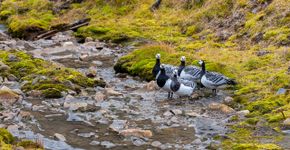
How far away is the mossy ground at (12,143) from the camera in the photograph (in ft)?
Answer: 35.7

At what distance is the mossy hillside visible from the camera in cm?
1794

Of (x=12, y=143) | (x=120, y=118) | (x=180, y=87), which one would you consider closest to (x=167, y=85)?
(x=180, y=87)

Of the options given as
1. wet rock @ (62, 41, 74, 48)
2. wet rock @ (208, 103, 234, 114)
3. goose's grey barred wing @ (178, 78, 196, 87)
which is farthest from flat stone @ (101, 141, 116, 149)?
wet rock @ (62, 41, 74, 48)

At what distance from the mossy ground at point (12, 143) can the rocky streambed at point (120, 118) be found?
78 centimetres

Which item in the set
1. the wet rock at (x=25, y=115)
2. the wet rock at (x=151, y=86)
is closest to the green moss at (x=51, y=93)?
the wet rock at (x=25, y=115)

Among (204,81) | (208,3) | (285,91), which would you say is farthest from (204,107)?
(208,3)

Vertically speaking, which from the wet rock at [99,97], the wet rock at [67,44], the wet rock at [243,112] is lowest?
the wet rock at [67,44]

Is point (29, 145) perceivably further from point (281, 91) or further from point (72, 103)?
point (281, 91)

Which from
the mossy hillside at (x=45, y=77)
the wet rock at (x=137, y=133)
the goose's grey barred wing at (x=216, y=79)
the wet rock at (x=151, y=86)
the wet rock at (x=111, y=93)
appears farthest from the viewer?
the wet rock at (x=151, y=86)

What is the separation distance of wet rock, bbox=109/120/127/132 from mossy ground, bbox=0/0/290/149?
9.58 ft

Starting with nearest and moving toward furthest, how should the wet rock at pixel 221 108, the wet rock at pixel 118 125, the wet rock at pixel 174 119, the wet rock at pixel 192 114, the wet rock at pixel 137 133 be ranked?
the wet rock at pixel 137 133, the wet rock at pixel 118 125, the wet rock at pixel 174 119, the wet rock at pixel 192 114, the wet rock at pixel 221 108

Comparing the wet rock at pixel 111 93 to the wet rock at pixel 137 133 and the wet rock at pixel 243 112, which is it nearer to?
the wet rock at pixel 243 112

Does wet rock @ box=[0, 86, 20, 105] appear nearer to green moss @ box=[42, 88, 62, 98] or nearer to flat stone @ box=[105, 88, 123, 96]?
green moss @ box=[42, 88, 62, 98]

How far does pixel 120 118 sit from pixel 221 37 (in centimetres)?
1195
